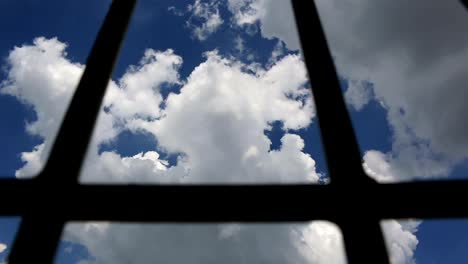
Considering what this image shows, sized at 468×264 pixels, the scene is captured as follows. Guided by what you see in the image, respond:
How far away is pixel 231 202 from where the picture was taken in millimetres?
1519

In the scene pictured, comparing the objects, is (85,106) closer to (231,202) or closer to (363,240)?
(231,202)

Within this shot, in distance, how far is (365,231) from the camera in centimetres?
145

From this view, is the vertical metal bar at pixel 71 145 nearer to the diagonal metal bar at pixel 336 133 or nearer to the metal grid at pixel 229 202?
the metal grid at pixel 229 202

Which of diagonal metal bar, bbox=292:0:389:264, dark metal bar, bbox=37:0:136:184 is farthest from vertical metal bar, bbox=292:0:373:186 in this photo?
dark metal bar, bbox=37:0:136:184

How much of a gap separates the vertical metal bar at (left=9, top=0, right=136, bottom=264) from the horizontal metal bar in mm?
39

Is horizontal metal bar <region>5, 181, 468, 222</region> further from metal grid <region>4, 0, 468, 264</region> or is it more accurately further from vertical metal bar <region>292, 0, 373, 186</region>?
vertical metal bar <region>292, 0, 373, 186</region>

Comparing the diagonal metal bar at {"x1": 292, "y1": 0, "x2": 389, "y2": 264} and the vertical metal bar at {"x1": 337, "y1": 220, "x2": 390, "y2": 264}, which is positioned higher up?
the diagonal metal bar at {"x1": 292, "y1": 0, "x2": 389, "y2": 264}

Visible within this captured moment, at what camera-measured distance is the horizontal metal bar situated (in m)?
1.52

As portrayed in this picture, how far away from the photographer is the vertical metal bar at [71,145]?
4.71ft

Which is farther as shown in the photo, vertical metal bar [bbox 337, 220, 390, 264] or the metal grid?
the metal grid

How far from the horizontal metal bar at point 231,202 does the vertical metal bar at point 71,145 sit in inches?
1.5

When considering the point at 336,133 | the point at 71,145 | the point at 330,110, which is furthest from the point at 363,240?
the point at 71,145

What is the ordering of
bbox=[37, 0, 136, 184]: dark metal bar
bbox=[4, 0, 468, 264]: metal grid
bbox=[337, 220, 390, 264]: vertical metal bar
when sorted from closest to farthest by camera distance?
bbox=[337, 220, 390, 264]: vertical metal bar < bbox=[4, 0, 468, 264]: metal grid < bbox=[37, 0, 136, 184]: dark metal bar

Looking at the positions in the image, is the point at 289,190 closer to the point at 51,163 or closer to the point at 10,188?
the point at 51,163
